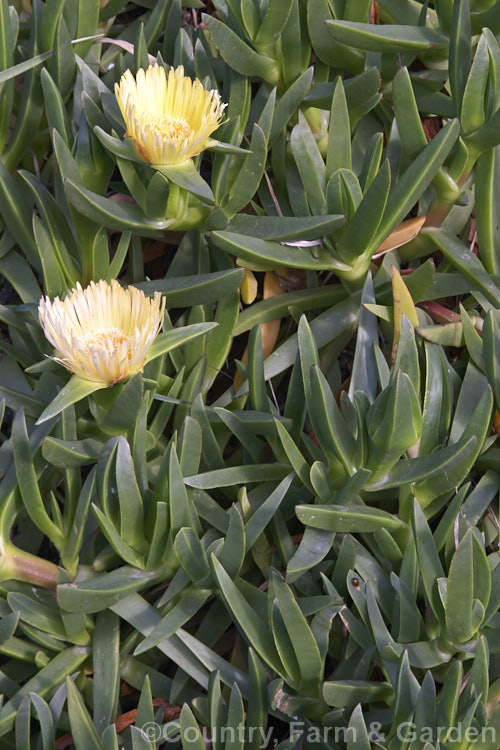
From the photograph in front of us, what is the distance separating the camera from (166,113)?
0.76m

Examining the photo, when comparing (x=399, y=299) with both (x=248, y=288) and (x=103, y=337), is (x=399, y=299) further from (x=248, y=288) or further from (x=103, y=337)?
(x=103, y=337)

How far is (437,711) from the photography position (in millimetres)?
602

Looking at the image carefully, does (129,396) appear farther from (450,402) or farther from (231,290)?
(450,402)

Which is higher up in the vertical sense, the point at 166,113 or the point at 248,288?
the point at 166,113

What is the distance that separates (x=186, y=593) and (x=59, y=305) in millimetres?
276

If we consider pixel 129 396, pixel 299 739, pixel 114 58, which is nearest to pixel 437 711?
pixel 299 739

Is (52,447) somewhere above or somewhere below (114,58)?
below

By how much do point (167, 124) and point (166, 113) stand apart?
0.02 metres

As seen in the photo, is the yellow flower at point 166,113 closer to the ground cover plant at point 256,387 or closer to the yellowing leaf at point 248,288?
the ground cover plant at point 256,387

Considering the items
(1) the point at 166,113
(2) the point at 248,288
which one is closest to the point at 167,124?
(1) the point at 166,113

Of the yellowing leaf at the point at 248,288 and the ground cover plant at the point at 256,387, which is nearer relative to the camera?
the ground cover plant at the point at 256,387

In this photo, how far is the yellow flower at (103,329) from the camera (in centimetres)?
63

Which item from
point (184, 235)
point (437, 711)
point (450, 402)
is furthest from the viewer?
point (184, 235)

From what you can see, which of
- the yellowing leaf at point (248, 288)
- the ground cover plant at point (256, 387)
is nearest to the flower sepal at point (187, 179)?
the ground cover plant at point (256, 387)
